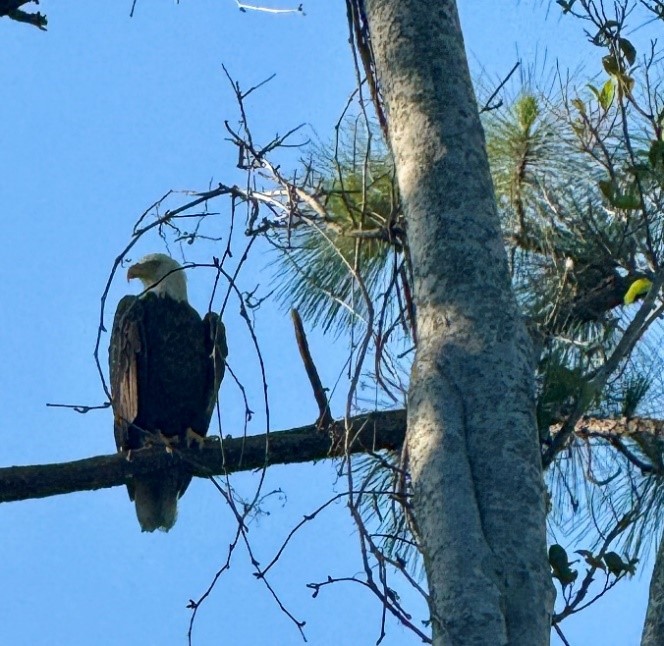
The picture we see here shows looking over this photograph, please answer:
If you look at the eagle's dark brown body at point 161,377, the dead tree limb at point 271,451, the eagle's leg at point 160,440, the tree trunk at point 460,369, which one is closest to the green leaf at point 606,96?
the tree trunk at point 460,369

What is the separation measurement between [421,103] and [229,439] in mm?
1664

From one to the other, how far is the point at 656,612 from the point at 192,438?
3.10 metres

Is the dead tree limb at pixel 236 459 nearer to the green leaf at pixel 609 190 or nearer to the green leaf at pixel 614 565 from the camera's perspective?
the green leaf at pixel 609 190

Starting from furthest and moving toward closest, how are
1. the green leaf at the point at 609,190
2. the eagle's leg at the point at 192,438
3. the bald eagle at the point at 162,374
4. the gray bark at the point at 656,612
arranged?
the bald eagle at the point at 162,374, the eagle's leg at the point at 192,438, the green leaf at the point at 609,190, the gray bark at the point at 656,612

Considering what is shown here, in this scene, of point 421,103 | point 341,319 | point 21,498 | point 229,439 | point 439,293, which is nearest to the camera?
point 439,293

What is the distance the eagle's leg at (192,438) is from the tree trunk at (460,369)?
2.74 m

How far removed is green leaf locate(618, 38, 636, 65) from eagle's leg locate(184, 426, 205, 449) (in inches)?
96.9

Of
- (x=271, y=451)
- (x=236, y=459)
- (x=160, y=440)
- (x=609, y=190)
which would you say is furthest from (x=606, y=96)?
(x=160, y=440)

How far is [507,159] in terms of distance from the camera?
3.80 m

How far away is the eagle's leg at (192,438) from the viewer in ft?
15.8

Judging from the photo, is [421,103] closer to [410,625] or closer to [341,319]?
[410,625]

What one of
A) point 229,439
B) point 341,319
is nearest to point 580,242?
point 341,319

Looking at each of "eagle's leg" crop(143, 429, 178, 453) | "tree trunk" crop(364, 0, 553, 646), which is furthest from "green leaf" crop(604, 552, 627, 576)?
"eagle's leg" crop(143, 429, 178, 453)

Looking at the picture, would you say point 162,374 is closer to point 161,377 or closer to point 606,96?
point 161,377
